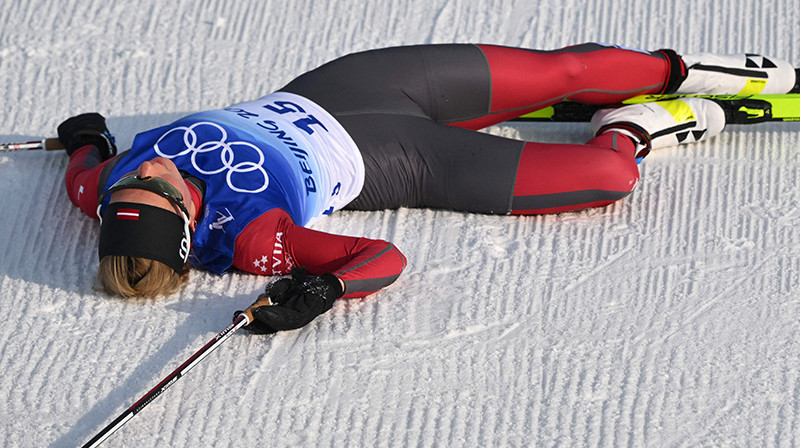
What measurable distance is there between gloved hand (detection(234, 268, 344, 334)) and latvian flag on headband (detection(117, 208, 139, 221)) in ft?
0.99

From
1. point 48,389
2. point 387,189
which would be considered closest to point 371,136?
point 387,189

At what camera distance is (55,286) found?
249cm

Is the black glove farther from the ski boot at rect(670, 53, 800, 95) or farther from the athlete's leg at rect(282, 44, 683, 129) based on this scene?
the ski boot at rect(670, 53, 800, 95)

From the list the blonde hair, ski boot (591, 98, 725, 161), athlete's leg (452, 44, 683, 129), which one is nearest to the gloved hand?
the blonde hair

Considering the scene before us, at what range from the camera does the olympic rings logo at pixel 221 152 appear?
243 cm

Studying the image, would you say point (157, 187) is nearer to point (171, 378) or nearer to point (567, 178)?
point (171, 378)

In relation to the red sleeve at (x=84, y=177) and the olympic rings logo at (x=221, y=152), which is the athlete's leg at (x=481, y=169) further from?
the red sleeve at (x=84, y=177)

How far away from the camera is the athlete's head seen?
221 cm

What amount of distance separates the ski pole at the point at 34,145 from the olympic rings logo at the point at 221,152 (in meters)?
0.61

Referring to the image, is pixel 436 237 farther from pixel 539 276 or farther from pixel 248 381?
pixel 248 381

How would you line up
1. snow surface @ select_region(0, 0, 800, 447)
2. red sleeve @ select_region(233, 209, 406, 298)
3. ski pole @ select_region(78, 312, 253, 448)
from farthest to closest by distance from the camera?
red sleeve @ select_region(233, 209, 406, 298)
snow surface @ select_region(0, 0, 800, 447)
ski pole @ select_region(78, 312, 253, 448)

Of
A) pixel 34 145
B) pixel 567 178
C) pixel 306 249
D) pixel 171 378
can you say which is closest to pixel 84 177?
pixel 34 145

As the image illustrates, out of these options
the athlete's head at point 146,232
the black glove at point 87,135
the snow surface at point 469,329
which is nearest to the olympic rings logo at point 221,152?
the athlete's head at point 146,232

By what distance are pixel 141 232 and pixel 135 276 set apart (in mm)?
126
